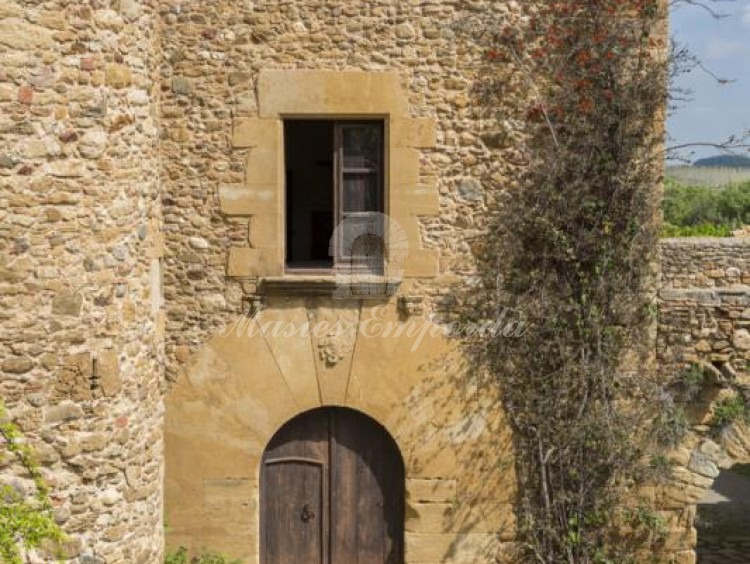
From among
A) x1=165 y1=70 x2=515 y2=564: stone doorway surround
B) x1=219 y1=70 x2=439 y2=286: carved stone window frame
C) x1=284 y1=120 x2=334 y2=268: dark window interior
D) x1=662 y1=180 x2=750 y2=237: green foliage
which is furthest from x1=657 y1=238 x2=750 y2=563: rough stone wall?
x1=662 y1=180 x2=750 y2=237: green foliage

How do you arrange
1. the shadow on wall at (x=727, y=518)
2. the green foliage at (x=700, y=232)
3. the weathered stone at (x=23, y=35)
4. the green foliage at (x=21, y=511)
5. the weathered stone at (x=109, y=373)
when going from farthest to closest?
the green foliage at (x=700, y=232)
the shadow on wall at (x=727, y=518)
the weathered stone at (x=109, y=373)
the weathered stone at (x=23, y=35)
the green foliage at (x=21, y=511)

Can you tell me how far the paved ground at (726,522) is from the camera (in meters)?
9.12

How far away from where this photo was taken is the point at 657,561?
22.0 ft

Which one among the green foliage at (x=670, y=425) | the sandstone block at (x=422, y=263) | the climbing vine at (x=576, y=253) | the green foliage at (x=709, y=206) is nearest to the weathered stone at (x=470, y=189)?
the climbing vine at (x=576, y=253)

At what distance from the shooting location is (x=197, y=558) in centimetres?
661

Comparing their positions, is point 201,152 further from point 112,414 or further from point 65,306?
point 112,414

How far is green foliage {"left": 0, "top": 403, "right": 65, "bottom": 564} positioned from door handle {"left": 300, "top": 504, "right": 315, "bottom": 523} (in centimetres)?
194

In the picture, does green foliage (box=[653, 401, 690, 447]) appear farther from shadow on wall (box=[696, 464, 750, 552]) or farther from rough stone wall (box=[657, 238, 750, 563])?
shadow on wall (box=[696, 464, 750, 552])

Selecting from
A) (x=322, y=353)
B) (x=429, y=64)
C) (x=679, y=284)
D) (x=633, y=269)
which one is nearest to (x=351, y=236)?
(x=322, y=353)

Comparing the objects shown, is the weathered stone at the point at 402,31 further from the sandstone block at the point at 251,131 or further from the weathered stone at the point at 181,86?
the weathered stone at the point at 181,86

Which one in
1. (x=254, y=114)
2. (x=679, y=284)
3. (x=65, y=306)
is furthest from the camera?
(x=679, y=284)

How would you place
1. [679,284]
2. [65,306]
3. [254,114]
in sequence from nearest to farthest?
[65,306]
[254,114]
[679,284]

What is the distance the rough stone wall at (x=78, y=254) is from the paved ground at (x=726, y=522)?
5263mm

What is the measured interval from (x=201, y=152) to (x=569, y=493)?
3.83 meters
